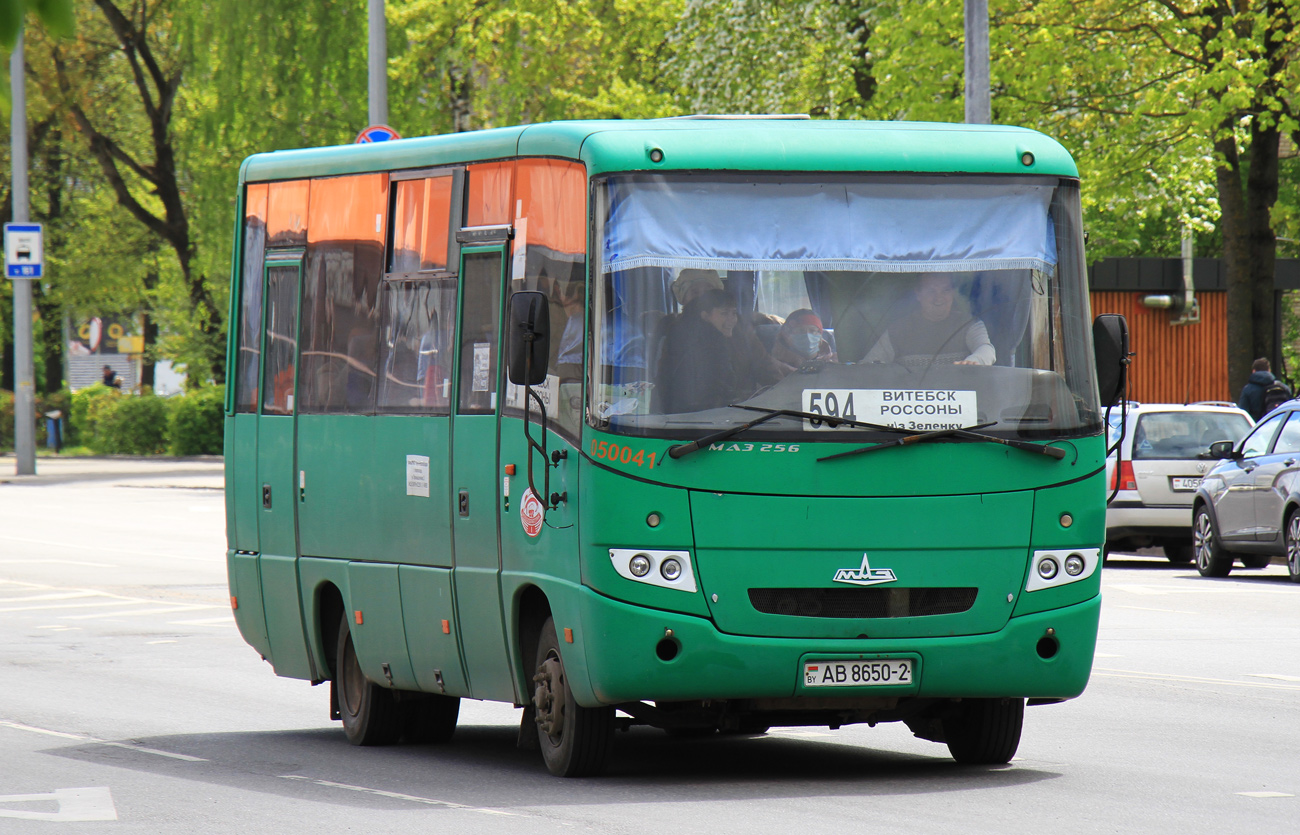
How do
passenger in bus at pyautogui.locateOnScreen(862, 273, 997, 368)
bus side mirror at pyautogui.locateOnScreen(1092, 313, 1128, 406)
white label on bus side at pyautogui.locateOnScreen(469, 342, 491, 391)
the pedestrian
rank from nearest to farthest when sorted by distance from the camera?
passenger in bus at pyautogui.locateOnScreen(862, 273, 997, 368) < bus side mirror at pyautogui.locateOnScreen(1092, 313, 1128, 406) < white label on bus side at pyautogui.locateOnScreen(469, 342, 491, 391) < the pedestrian

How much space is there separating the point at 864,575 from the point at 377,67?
19443mm

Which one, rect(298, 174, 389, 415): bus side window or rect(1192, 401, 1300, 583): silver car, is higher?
rect(298, 174, 389, 415): bus side window

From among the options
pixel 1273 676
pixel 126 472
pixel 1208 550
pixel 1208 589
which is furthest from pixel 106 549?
pixel 126 472

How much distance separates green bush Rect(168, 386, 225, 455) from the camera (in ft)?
165

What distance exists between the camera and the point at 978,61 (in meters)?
22.5

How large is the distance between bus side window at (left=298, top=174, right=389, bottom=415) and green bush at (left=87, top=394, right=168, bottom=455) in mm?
41740

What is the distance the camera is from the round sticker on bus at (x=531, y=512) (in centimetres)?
888

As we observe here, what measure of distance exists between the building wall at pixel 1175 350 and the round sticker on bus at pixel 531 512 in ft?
119

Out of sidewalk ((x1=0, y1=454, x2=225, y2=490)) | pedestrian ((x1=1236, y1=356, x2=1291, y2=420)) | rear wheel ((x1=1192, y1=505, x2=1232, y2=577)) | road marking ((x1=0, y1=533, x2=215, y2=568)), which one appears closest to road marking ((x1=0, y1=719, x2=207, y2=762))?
road marking ((x1=0, y1=533, x2=215, y2=568))

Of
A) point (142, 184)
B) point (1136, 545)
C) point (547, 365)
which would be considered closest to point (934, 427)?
point (547, 365)

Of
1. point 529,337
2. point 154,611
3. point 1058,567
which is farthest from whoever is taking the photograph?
point 154,611

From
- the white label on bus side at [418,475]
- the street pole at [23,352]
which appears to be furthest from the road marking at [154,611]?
the street pole at [23,352]

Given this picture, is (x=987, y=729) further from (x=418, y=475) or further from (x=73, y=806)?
(x=73, y=806)

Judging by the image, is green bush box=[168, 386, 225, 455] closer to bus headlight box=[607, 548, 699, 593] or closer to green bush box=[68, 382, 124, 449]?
green bush box=[68, 382, 124, 449]
